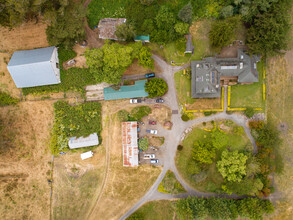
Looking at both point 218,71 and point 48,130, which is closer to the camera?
point 218,71

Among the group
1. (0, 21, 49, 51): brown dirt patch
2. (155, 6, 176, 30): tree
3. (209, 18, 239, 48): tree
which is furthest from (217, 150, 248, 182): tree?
(0, 21, 49, 51): brown dirt patch

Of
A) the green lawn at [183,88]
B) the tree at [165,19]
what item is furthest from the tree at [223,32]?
the green lawn at [183,88]

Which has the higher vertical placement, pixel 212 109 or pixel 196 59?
pixel 196 59

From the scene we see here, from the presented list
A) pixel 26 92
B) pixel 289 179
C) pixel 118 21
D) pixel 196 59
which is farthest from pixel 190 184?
pixel 26 92

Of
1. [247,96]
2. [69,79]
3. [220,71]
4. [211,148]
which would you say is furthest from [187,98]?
[69,79]

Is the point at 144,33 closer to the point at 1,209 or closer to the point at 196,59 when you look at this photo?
the point at 196,59

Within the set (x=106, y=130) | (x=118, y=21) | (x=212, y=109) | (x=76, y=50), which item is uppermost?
(x=118, y=21)

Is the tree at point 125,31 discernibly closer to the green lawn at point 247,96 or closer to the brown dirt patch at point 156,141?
the brown dirt patch at point 156,141
